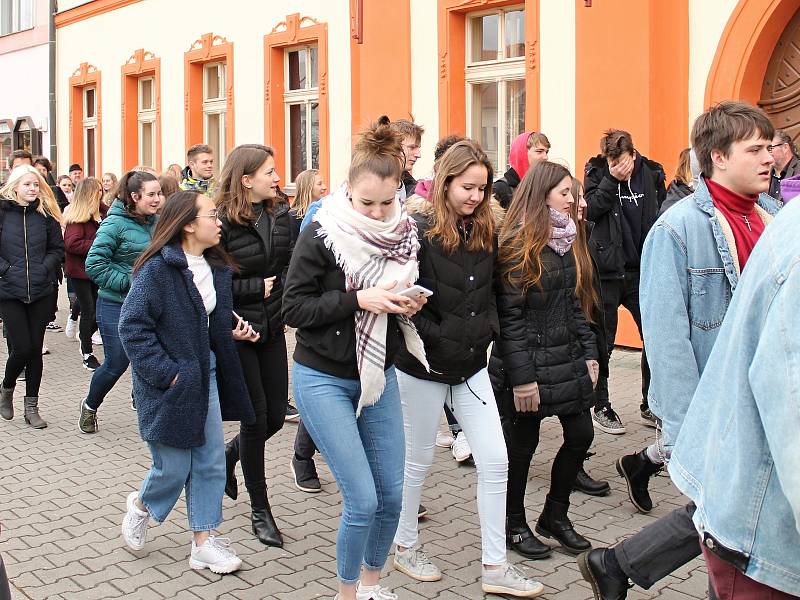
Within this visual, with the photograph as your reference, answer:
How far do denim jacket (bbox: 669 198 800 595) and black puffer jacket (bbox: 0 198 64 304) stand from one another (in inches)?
254

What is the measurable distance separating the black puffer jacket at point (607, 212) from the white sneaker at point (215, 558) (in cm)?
358

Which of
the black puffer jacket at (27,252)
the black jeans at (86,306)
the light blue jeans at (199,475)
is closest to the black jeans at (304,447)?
the light blue jeans at (199,475)

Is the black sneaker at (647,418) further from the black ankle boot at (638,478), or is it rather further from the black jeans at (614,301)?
the black ankle boot at (638,478)

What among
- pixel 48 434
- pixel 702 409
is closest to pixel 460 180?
pixel 702 409

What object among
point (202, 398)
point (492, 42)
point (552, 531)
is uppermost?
point (492, 42)

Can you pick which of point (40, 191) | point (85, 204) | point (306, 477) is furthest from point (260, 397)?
point (85, 204)

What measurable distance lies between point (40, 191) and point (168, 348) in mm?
4067

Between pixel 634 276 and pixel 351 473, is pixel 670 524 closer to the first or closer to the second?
pixel 351 473

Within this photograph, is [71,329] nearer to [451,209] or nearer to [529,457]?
[529,457]

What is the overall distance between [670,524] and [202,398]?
2145 millimetres

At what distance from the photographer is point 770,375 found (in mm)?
1996

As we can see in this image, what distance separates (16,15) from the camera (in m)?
24.6

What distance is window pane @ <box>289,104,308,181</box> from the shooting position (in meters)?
15.8

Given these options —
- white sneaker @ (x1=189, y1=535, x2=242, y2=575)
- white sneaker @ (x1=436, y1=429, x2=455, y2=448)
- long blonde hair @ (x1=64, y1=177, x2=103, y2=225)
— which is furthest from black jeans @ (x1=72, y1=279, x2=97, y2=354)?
white sneaker @ (x1=189, y1=535, x2=242, y2=575)
